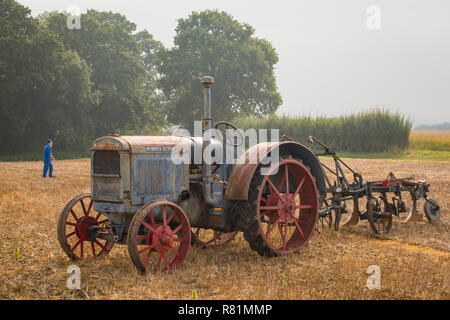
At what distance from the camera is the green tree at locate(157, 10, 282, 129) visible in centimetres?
4753

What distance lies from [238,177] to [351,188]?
2.88 metres

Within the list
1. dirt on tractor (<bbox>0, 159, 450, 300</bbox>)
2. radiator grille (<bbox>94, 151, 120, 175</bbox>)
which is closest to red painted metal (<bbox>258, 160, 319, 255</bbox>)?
dirt on tractor (<bbox>0, 159, 450, 300</bbox>)

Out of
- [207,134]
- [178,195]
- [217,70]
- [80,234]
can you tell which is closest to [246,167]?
[207,134]

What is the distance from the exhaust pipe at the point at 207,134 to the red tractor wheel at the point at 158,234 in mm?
506

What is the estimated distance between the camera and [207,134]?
5719mm

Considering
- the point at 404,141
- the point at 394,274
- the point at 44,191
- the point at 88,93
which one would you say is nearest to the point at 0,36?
the point at 88,93

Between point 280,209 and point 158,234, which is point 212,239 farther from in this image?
point 158,234

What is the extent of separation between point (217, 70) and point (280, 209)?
1673 inches

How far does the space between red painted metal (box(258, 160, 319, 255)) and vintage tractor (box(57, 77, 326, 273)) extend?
16 millimetres

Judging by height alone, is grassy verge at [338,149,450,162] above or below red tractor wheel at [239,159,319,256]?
above

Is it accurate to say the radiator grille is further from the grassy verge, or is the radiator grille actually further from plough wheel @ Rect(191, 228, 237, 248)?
the grassy verge

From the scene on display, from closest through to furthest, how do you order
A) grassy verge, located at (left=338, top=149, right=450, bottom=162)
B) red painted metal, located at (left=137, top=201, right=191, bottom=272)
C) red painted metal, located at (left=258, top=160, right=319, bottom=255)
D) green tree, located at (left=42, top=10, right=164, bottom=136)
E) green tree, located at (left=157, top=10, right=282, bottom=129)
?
red painted metal, located at (left=137, top=201, right=191, bottom=272), red painted metal, located at (left=258, top=160, right=319, bottom=255), grassy verge, located at (left=338, top=149, right=450, bottom=162), green tree, located at (left=42, top=10, right=164, bottom=136), green tree, located at (left=157, top=10, right=282, bottom=129)

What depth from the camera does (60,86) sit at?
1373 inches
